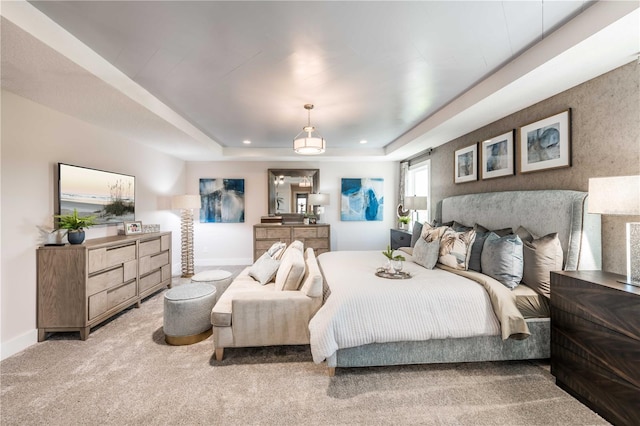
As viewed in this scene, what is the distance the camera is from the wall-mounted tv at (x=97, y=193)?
3057 mm

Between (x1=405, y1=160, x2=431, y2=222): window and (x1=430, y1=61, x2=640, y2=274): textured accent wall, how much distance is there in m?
2.23

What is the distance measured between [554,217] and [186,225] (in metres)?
5.78

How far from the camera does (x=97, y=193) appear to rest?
11.6 feet

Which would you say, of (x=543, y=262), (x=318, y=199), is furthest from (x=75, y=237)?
(x=543, y=262)

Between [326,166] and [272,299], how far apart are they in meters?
4.52

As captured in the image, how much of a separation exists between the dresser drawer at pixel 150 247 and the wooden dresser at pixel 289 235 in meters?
1.88

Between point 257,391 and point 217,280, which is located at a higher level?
point 217,280

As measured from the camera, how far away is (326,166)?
646 centimetres

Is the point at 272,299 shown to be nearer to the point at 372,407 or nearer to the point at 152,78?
the point at 372,407

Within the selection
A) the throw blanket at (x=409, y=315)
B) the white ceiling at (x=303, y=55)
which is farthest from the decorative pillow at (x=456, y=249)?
the white ceiling at (x=303, y=55)

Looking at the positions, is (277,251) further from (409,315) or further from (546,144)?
(546,144)

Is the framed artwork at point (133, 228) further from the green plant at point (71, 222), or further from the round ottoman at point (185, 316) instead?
the round ottoman at point (185, 316)

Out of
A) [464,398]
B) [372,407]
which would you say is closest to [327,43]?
[372,407]

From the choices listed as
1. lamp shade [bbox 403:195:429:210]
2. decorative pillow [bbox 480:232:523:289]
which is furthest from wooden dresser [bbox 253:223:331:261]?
decorative pillow [bbox 480:232:523:289]
